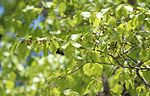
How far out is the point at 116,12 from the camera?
377 centimetres

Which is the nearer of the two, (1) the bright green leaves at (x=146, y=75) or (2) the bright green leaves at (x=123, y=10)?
(1) the bright green leaves at (x=146, y=75)

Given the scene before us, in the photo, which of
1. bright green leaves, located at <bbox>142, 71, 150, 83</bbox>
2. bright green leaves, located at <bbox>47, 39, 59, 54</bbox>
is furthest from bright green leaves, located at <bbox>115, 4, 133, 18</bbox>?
bright green leaves, located at <bbox>47, 39, 59, 54</bbox>

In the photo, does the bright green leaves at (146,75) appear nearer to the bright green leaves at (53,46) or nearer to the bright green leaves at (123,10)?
the bright green leaves at (123,10)

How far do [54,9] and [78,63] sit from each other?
1881mm

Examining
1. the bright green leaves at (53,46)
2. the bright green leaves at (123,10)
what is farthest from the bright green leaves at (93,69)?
the bright green leaves at (123,10)

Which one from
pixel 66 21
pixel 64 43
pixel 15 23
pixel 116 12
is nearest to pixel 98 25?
pixel 64 43

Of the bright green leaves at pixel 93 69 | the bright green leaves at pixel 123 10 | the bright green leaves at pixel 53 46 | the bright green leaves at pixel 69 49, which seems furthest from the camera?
the bright green leaves at pixel 123 10

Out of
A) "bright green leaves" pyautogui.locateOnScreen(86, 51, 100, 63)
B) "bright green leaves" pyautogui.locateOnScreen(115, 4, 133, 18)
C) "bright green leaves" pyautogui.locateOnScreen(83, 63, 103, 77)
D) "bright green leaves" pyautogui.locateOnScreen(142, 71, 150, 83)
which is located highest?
"bright green leaves" pyautogui.locateOnScreen(115, 4, 133, 18)

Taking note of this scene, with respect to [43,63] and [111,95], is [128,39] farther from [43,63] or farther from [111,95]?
[43,63]

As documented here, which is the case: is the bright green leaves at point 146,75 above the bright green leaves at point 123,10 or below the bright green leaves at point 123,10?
below

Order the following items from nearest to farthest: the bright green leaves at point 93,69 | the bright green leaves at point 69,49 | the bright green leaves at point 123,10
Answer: the bright green leaves at point 69,49, the bright green leaves at point 93,69, the bright green leaves at point 123,10

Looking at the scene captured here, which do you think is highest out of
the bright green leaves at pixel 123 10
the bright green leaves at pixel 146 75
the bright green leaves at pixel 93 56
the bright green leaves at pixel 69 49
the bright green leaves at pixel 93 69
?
the bright green leaves at pixel 69 49

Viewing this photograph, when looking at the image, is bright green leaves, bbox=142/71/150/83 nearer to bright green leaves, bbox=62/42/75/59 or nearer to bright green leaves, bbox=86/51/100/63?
bright green leaves, bbox=86/51/100/63

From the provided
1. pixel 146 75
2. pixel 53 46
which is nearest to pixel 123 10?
pixel 146 75
